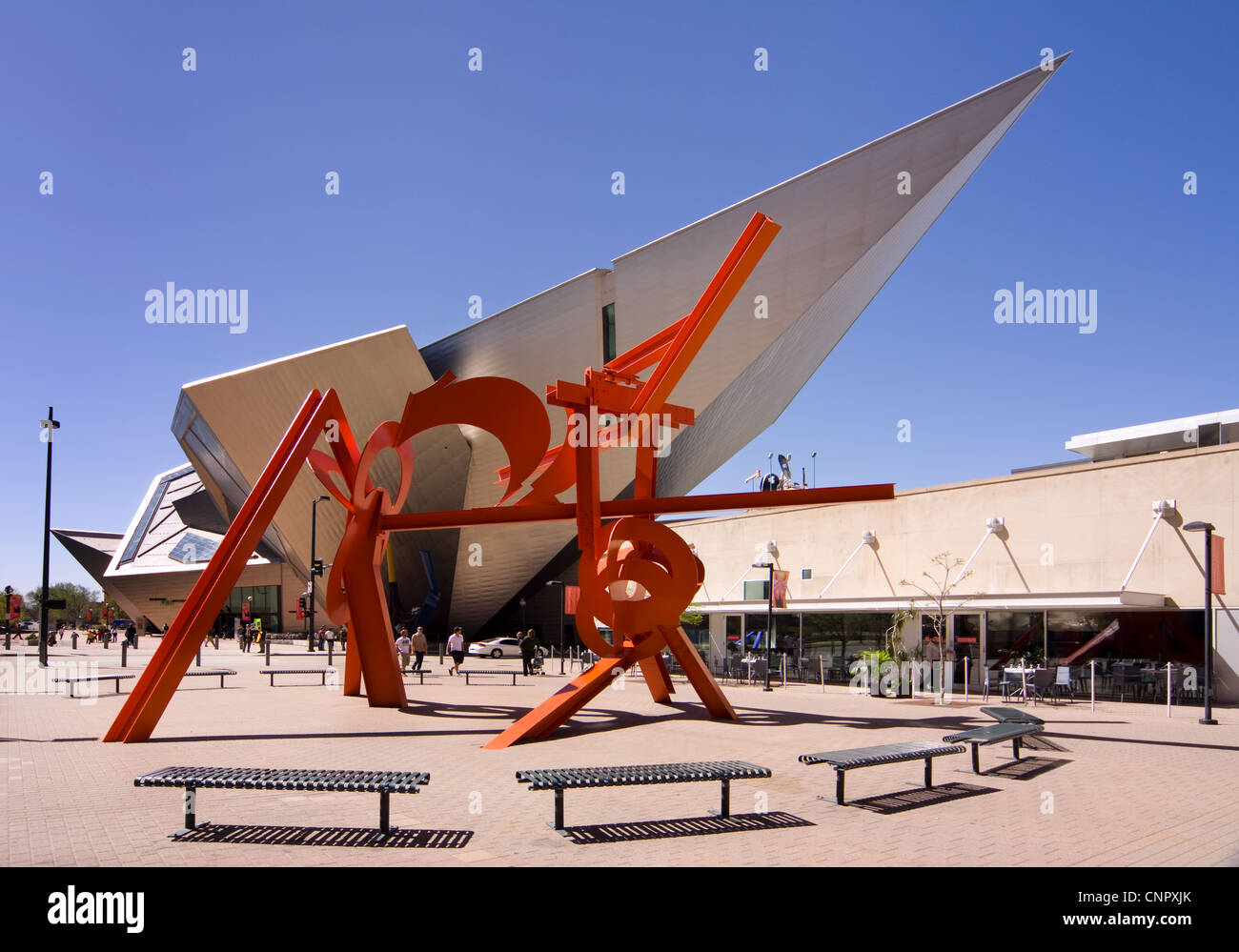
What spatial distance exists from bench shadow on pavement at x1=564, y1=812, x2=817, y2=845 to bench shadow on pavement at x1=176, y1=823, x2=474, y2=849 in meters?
0.90

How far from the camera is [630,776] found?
7.26m

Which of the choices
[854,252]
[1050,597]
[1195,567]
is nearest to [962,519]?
[1050,597]

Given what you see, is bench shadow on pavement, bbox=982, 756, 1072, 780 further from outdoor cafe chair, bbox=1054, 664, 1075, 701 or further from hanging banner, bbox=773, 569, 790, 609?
hanging banner, bbox=773, 569, 790, 609

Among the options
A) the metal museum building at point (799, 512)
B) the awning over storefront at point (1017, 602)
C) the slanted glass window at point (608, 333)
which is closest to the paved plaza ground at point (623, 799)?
the awning over storefront at point (1017, 602)

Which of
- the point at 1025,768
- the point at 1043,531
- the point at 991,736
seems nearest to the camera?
the point at 991,736

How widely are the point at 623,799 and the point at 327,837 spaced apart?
273 centimetres

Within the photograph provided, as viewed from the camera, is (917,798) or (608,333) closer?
(917,798)

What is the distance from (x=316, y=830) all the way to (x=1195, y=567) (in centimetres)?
1898

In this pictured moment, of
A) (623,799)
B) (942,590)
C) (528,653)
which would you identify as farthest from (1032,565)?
(623,799)

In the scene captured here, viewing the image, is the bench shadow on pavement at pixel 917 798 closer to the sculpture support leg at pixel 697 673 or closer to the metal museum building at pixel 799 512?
A: the sculpture support leg at pixel 697 673

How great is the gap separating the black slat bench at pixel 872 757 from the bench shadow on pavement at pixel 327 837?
10.6 ft

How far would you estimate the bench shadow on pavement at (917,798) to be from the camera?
25.8ft

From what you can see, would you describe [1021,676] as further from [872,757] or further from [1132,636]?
[872,757]
